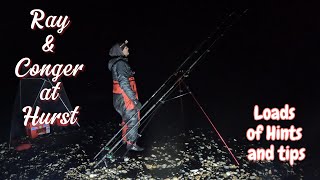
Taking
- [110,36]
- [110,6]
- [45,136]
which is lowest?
[45,136]

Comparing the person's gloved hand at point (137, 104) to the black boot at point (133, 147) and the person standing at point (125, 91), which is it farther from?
the black boot at point (133, 147)

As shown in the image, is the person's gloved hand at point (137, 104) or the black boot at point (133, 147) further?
the black boot at point (133, 147)

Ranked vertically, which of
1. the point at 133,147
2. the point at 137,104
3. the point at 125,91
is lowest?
the point at 133,147

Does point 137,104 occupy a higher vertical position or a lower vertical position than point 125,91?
lower

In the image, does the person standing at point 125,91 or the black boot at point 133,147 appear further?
the black boot at point 133,147

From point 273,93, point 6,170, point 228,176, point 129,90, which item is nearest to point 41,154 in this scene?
point 6,170

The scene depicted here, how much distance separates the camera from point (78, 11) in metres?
12.7

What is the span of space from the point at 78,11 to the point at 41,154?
308 inches

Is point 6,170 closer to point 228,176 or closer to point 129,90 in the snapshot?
point 129,90

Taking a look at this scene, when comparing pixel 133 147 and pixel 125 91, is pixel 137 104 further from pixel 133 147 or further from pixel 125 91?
pixel 133 147

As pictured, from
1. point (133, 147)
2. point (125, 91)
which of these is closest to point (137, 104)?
point (125, 91)

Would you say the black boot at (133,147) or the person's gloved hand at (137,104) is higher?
the person's gloved hand at (137,104)

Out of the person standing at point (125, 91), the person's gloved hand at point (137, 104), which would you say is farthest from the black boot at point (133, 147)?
the person's gloved hand at point (137, 104)

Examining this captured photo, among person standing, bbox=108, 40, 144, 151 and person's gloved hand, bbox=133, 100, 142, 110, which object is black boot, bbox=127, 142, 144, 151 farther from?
person's gloved hand, bbox=133, 100, 142, 110
